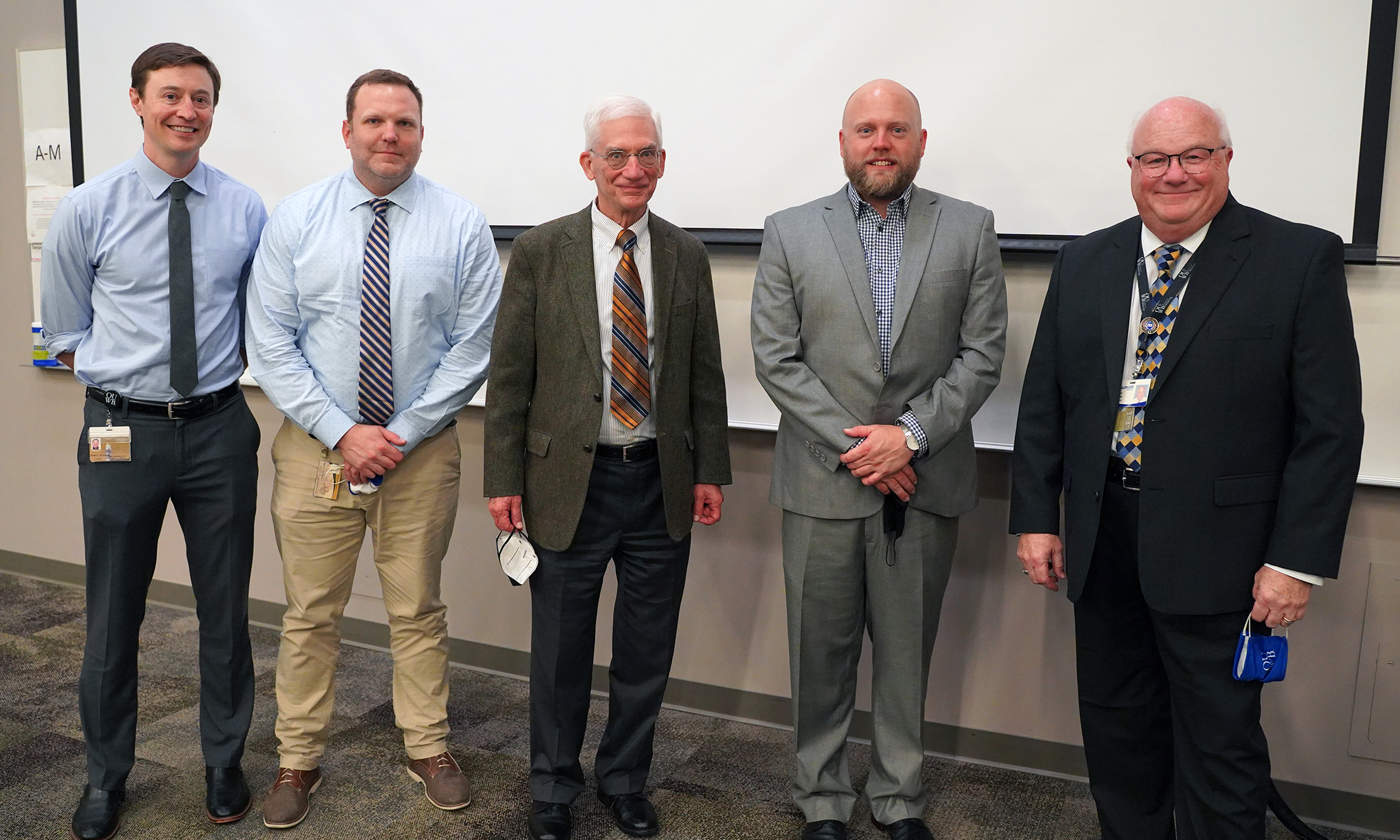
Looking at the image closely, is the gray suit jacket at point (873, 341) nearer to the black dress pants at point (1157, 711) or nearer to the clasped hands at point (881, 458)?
the clasped hands at point (881, 458)

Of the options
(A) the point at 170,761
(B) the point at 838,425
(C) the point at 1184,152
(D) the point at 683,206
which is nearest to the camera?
(C) the point at 1184,152

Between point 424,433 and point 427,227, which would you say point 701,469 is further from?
point 427,227

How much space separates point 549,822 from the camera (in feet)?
8.13

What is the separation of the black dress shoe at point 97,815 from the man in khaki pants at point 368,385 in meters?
0.36

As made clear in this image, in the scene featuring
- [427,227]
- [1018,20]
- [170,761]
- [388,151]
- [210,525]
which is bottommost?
[170,761]

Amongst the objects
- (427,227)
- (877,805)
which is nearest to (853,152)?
(427,227)

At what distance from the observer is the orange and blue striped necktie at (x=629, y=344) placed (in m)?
2.41

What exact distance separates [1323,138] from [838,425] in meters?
1.37

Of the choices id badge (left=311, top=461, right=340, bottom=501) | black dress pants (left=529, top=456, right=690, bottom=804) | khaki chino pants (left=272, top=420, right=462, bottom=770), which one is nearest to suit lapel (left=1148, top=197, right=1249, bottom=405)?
black dress pants (left=529, top=456, right=690, bottom=804)

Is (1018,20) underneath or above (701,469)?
above

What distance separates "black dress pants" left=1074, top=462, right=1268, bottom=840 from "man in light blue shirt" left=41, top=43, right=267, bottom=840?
2.08 metres

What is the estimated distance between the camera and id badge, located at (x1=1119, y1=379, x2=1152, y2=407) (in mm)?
2031

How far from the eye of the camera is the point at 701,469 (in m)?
2.58

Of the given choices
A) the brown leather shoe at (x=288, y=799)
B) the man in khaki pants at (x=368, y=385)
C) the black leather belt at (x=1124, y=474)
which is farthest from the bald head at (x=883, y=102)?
the brown leather shoe at (x=288, y=799)
